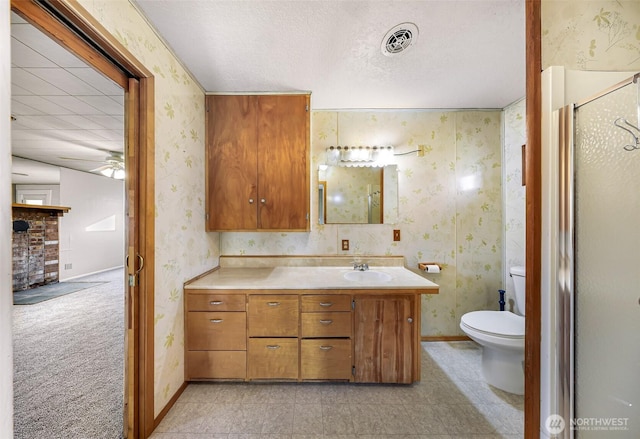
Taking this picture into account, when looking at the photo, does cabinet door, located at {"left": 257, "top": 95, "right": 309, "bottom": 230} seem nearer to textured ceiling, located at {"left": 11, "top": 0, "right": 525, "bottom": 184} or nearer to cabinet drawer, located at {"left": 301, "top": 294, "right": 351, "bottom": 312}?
textured ceiling, located at {"left": 11, "top": 0, "right": 525, "bottom": 184}

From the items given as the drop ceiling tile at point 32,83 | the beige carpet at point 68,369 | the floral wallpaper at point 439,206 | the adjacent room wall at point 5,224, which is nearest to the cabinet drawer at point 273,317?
the floral wallpaper at point 439,206

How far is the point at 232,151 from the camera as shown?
6.81 feet

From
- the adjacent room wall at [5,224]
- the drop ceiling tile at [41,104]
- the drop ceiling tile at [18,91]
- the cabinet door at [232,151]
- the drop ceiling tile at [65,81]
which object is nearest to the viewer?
the adjacent room wall at [5,224]

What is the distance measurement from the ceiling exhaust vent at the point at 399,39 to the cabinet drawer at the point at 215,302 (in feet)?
6.53

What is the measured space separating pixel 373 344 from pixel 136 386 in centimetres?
150

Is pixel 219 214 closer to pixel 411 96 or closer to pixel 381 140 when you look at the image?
pixel 381 140

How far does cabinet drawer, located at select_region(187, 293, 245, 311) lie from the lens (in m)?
1.72

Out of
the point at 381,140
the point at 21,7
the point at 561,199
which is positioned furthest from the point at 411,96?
the point at 21,7

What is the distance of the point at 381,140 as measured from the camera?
2398mm

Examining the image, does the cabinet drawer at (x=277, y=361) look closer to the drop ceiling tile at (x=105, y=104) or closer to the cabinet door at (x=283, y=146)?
the cabinet door at (x=283, y=146)

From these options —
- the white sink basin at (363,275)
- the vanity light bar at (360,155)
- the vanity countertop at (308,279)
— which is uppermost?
the vanity light bar at (360,155)

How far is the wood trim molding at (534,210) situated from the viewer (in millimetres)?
853

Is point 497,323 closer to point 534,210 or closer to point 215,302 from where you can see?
point 534,210

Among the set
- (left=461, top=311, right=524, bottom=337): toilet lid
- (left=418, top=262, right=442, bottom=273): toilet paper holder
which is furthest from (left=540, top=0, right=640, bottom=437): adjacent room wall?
(left=418, top=262, right=442, bottom=273): toilet paper holder
